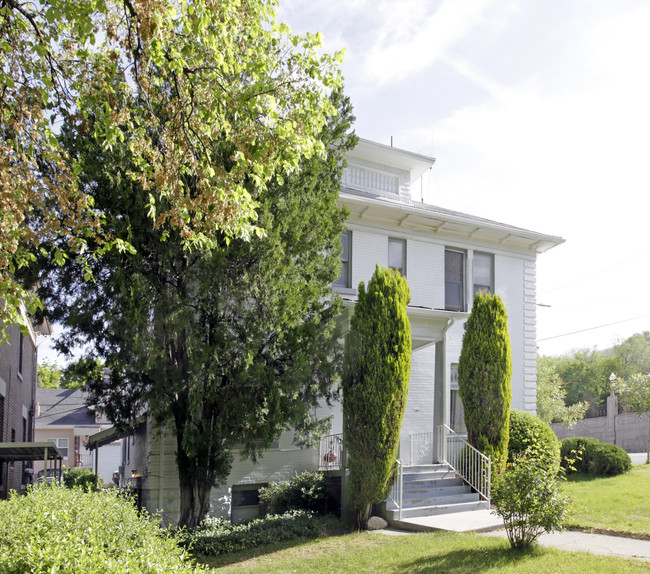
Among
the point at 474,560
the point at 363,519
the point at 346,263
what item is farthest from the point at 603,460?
the point at 474,560

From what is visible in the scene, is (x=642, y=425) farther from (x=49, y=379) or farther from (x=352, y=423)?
(x=49, y=379)

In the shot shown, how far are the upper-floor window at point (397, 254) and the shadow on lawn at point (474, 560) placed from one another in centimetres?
878

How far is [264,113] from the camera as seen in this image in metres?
8.63

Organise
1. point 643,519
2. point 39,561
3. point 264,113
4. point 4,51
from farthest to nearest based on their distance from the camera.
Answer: point 643,519 → point 264,113 → point 4,51 → point 39,561

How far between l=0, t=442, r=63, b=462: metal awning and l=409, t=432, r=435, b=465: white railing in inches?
319

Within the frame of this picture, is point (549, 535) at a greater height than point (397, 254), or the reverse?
point (397, 254)

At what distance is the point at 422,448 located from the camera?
15.6 m

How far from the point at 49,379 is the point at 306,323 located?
5216 cm

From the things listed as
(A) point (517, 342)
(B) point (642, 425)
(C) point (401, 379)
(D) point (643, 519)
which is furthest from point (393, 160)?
(B) point (642, 425)

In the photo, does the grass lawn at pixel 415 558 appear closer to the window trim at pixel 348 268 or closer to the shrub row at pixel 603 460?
the window trim at pixel 348 268

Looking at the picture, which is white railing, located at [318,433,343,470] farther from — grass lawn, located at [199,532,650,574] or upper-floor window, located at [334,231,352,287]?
upper-floor window, located at [334,231,352,287]

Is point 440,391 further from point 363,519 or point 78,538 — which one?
point 78,538

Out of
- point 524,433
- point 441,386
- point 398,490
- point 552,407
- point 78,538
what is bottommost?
point 398,490

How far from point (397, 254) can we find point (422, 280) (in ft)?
3.12
